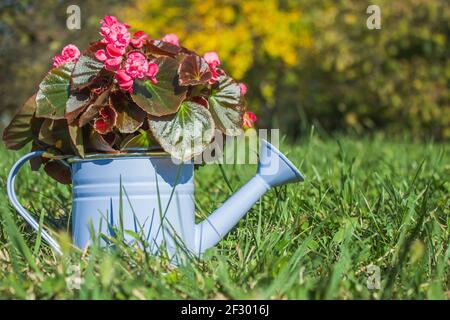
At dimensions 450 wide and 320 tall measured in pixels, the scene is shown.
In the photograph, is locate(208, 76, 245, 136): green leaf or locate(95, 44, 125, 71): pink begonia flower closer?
locate(95, 44, 125, 71): pink begonia flower

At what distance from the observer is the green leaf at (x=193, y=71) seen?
1530 mm

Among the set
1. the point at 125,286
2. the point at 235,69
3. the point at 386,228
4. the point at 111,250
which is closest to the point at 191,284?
the point at 125,286

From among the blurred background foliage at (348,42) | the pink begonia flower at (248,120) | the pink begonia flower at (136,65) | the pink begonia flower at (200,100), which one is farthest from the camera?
the blurred background foliage at (348,42)

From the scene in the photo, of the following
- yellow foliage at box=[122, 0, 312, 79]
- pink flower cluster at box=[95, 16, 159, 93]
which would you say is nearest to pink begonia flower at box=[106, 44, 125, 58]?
pink flower cluster at box=[95, 16, 159, 93]

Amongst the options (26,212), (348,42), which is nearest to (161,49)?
(26,212)

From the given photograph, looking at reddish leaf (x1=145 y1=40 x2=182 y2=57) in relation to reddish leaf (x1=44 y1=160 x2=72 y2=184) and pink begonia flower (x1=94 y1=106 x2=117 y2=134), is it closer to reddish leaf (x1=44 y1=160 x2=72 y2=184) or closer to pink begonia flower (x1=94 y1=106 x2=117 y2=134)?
pink begonia flower (x1=94 y1=106 x2=117 y2=134)

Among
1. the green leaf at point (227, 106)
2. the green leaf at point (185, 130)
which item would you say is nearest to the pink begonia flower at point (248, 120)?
the green leaf at point (227, 106)

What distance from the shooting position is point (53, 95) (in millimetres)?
1574

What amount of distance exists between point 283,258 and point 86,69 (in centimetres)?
65

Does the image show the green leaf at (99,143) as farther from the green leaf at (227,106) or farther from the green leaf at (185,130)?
the green leaf at (227,106)

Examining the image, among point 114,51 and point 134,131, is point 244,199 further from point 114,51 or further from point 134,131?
point 114,51

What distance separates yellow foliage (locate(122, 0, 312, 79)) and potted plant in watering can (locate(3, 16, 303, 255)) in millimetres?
5621

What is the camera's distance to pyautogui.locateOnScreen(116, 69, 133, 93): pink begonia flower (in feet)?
4.95

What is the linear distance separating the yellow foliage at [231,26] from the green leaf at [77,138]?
5701 millimetres
